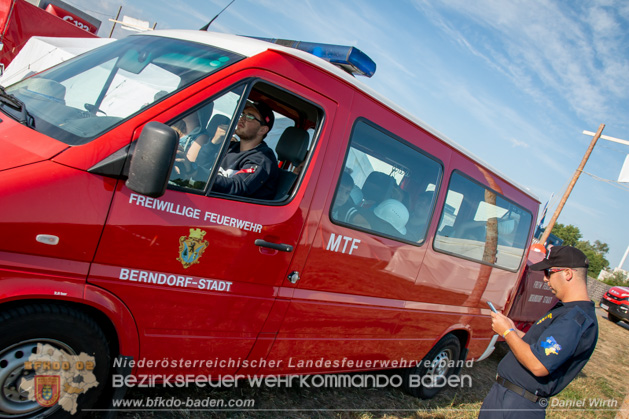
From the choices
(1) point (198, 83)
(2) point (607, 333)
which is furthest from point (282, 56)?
(2) point (607, 333)

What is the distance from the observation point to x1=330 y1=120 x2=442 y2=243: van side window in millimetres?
3443

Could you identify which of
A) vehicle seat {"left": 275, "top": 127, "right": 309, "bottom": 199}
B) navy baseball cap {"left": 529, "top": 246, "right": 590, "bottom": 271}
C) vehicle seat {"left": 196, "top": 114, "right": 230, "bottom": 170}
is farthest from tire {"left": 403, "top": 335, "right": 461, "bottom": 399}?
vehicle seat {"left": 196, "top": 114, "right": 230, "bottom": 170}

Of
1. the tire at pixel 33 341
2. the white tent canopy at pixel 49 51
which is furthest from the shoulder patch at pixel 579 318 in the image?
the white tent canopy at pixel 49 51

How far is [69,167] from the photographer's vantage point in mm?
2170

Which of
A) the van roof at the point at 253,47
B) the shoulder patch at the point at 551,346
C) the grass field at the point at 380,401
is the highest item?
the van roof at the point at 253,47

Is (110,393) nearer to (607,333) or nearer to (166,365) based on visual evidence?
(166,365)

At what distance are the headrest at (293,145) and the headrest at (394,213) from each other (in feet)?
2.79

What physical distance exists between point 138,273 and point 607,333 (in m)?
16.9

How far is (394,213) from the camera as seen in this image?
13.0ft

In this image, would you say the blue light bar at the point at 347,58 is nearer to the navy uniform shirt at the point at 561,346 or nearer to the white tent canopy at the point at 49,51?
the navy uniform shirt at the point at 561,346

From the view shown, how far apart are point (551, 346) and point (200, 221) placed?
2236mm

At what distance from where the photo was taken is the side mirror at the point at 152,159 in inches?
82.7

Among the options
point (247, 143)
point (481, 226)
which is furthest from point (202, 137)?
point (481, 226)

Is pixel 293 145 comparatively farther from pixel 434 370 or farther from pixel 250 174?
pixel 434 370
